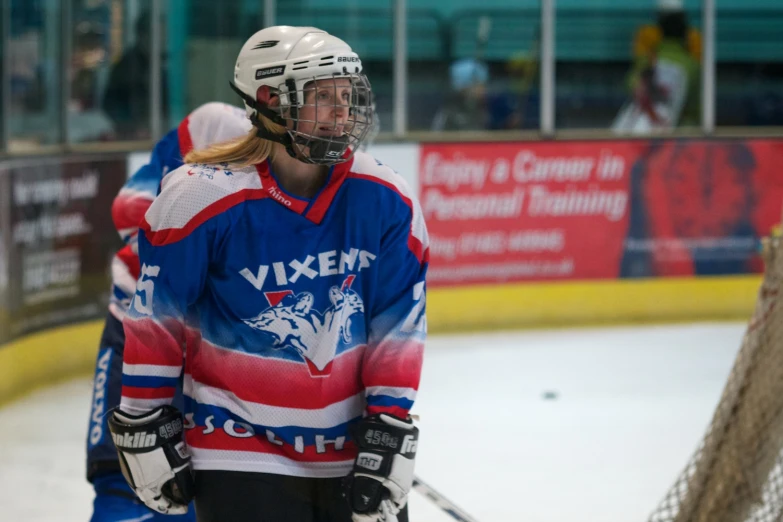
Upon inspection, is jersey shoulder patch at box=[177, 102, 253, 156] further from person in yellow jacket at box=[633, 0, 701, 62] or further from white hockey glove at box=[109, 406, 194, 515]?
person in yellow jacket at box=[633, 0, 701, 62]

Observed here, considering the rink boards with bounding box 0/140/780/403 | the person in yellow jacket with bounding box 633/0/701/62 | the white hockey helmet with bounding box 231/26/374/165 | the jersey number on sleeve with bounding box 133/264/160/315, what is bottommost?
the rink boards with bounding box 0/140/780/403

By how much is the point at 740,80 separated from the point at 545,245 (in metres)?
1.73

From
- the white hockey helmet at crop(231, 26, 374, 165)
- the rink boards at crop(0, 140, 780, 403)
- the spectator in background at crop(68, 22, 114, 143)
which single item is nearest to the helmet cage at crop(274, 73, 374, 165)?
the white hockey helmet at crop(231, 26, 374, 165)

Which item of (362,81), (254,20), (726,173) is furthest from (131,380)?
(726,173)

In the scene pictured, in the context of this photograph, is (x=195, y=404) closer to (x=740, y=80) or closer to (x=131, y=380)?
(x=131, y=380)

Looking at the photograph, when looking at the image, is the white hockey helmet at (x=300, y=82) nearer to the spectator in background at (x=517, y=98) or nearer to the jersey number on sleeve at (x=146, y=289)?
the jersey number on sleeve at (x=146, y=289)

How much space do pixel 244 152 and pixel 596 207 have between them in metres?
5.18

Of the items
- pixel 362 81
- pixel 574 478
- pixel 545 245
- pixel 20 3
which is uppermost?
pixel 20 3

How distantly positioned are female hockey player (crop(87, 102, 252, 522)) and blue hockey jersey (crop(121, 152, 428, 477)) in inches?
27.4

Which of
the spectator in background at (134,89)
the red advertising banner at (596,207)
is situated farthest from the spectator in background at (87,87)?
the red advertising banner at (596,207)

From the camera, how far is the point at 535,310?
266 inches

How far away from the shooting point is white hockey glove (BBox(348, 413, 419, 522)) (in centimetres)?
173

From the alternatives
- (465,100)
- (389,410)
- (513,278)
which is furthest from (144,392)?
(465,100)

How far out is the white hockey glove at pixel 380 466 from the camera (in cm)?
173
